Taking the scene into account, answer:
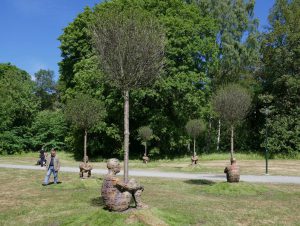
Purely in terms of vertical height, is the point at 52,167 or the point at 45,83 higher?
the point at 45,83

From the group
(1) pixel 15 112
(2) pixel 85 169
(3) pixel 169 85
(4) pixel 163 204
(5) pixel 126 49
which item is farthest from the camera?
(1) pixel 15 112

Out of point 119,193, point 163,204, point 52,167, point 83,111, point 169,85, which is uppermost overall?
point 169,85

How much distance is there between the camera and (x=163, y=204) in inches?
463

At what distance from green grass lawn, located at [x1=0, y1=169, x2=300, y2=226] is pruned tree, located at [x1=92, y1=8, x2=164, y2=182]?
2.02 m

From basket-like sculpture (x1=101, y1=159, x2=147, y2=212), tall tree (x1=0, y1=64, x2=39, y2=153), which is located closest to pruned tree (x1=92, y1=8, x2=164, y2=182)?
basket-like sculpture (x1=101, y1=159, x2=147, y2=212)

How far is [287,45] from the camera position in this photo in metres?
37.5

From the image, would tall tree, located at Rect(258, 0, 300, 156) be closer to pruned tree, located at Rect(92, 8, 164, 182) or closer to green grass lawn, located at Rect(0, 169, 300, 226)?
green grass lawn, located at Rect(0, 169, 300, 226)

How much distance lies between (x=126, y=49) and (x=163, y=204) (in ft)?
17.3

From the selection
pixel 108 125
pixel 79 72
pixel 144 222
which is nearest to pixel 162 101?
pixel 108 125

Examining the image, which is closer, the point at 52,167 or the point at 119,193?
the point at 119,193

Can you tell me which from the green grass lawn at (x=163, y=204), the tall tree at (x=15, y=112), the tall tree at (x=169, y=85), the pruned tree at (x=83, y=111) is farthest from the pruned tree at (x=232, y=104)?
the tall tree at (x=15, y=112)

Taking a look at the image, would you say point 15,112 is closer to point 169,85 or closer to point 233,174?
point 169,85

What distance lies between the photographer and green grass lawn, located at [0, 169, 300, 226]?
8.73 m

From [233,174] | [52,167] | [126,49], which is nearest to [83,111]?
[52,167]
